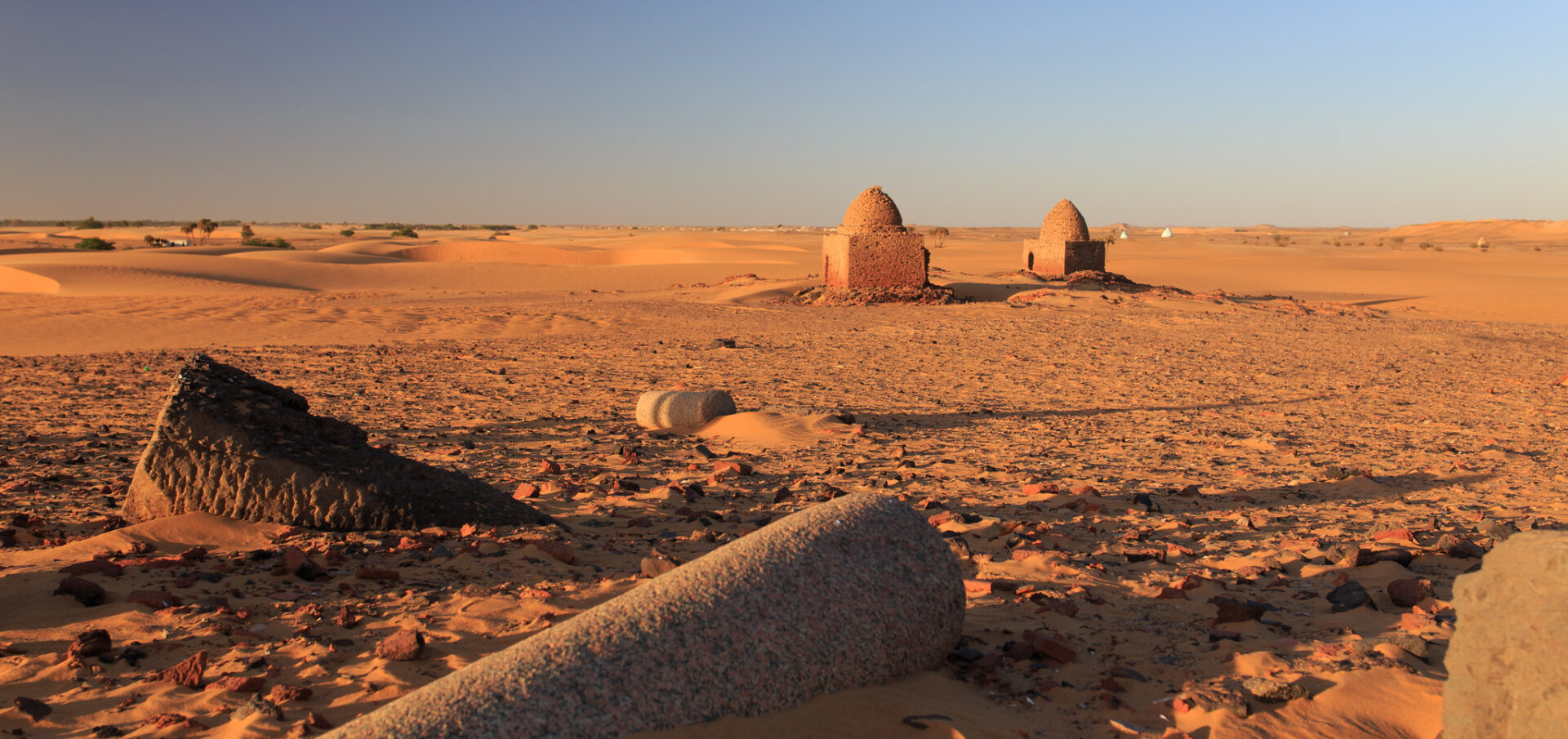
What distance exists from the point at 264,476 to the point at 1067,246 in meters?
20.3

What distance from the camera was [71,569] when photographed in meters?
3.51

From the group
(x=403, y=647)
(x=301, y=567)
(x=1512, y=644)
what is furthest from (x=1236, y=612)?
(x=301, y=567)

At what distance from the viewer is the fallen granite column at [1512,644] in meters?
2.01

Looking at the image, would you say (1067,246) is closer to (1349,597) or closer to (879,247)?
(879,247)

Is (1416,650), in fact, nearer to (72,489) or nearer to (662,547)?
(662,547)

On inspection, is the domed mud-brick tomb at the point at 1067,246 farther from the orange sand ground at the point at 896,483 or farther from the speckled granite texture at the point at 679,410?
the speckled granite texture at the point at 679,410

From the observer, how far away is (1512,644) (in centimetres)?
211

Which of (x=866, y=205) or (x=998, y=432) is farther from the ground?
(x=866, y=205)

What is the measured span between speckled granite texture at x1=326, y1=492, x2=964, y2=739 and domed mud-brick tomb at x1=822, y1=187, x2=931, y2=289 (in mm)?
15343

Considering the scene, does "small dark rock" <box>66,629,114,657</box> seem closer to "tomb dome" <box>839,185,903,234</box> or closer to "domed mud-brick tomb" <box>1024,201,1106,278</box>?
"tomb dome" <box>839,185,903,234</box>

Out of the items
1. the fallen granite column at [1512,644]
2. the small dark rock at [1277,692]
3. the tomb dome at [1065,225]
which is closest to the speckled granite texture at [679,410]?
the small dark rock at [1277,692]

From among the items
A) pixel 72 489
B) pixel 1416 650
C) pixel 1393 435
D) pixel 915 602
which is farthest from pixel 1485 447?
pixel 72 489

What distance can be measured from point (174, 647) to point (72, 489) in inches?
110

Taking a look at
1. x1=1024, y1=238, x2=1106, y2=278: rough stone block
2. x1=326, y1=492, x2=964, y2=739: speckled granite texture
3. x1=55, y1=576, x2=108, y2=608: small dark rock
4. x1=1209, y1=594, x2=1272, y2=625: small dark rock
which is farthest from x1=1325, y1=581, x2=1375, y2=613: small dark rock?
x1=1024, y1=238, x2=1106, y2=278: rough stone block
